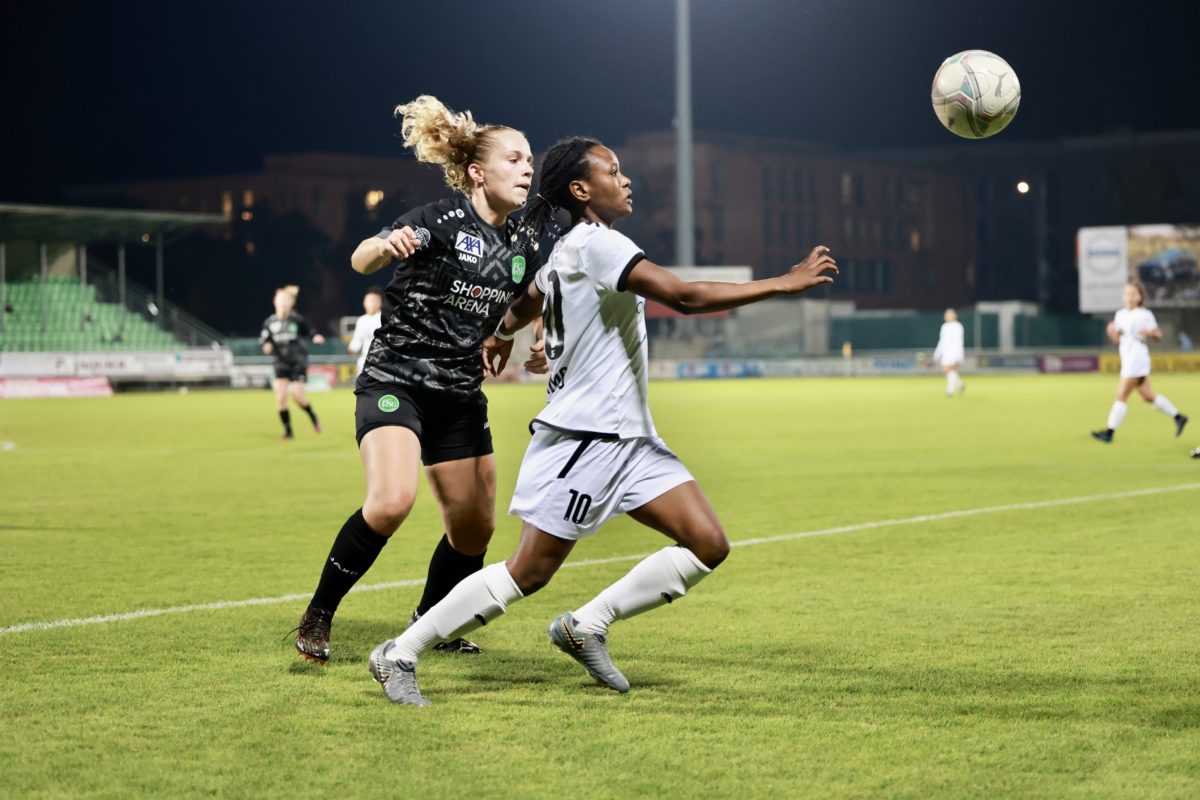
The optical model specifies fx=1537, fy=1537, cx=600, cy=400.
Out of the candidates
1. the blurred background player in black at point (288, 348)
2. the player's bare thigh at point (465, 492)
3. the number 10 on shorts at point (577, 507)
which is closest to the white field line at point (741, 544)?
the player's bare thigh at point (465, 492)

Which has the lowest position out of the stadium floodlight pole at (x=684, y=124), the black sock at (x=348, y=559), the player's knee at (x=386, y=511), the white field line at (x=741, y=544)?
the white field line at (x=741, y=544)

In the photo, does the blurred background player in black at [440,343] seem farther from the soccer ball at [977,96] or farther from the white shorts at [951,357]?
the white shorts at [951,357]

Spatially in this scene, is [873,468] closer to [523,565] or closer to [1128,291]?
[1128,291]

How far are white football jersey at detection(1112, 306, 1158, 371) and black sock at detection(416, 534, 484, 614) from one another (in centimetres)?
1511

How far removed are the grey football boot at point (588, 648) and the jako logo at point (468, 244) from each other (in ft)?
4.90

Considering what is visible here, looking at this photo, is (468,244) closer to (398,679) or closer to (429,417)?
(429,417)

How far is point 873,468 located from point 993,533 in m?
5.94

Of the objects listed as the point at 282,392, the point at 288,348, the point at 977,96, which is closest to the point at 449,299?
the point at 977,96

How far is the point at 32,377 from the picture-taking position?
4584cm

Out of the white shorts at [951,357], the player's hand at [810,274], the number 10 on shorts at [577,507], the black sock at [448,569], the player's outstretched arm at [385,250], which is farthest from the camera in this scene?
the white shorts at [951,357]

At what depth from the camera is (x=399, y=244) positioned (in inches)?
229

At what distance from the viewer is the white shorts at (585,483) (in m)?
5.52

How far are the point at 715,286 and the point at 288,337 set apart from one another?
19121 mm

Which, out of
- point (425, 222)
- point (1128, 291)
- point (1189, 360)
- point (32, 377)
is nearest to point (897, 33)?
point (1189, 360)
